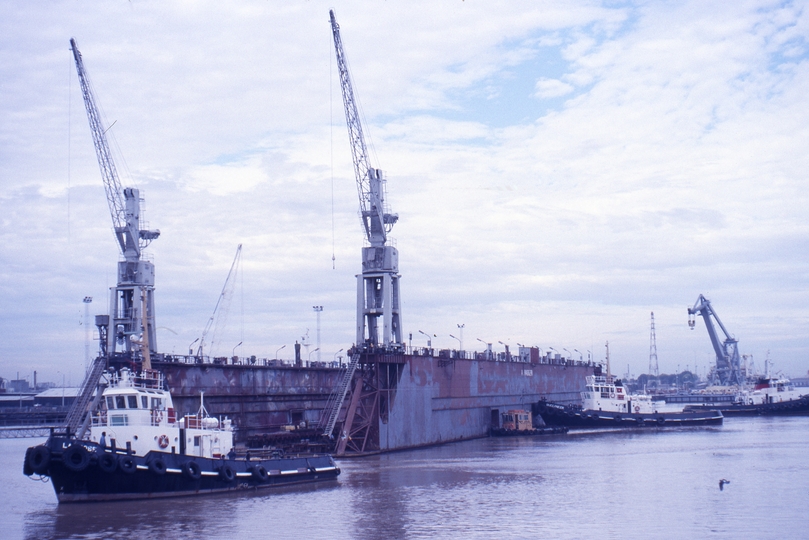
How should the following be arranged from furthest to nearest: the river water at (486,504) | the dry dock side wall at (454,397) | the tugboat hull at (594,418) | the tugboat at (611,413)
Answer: the tugboat at (611,413), the tugboat hull at (594,418), the dry dock side wall at (454,397), the river water at (486,504)

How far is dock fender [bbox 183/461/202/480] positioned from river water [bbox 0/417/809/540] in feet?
3.10

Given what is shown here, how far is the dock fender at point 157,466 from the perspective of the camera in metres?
32.7

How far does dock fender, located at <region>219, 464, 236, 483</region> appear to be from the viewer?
35188mm

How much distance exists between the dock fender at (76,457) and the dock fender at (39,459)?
631 millimetres

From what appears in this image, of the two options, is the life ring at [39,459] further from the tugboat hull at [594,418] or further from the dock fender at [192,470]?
the tugboat hull at [594,418]

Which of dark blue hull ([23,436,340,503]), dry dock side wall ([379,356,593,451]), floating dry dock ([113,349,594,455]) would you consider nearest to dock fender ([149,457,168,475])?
dark blue hull ([23,436,340,503])

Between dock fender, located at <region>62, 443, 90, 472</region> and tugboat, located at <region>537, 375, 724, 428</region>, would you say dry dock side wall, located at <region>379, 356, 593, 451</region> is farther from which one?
dock fender, located at <region>62, 443, 90, 472</region>

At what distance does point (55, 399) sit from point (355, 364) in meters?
103

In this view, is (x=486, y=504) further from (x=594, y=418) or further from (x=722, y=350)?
(x=722, y=350)

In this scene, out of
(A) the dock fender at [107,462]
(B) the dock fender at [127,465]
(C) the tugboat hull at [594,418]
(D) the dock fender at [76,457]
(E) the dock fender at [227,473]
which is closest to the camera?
(D) the dock fender at [76,457]

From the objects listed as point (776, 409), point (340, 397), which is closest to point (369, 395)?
point (340, 397)

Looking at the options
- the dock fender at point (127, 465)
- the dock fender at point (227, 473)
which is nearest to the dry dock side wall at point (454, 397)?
the dock fender at point (227, 473)

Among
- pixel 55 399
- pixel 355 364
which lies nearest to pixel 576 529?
pixel 355 364

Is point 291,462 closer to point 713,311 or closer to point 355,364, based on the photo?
point 355,364
